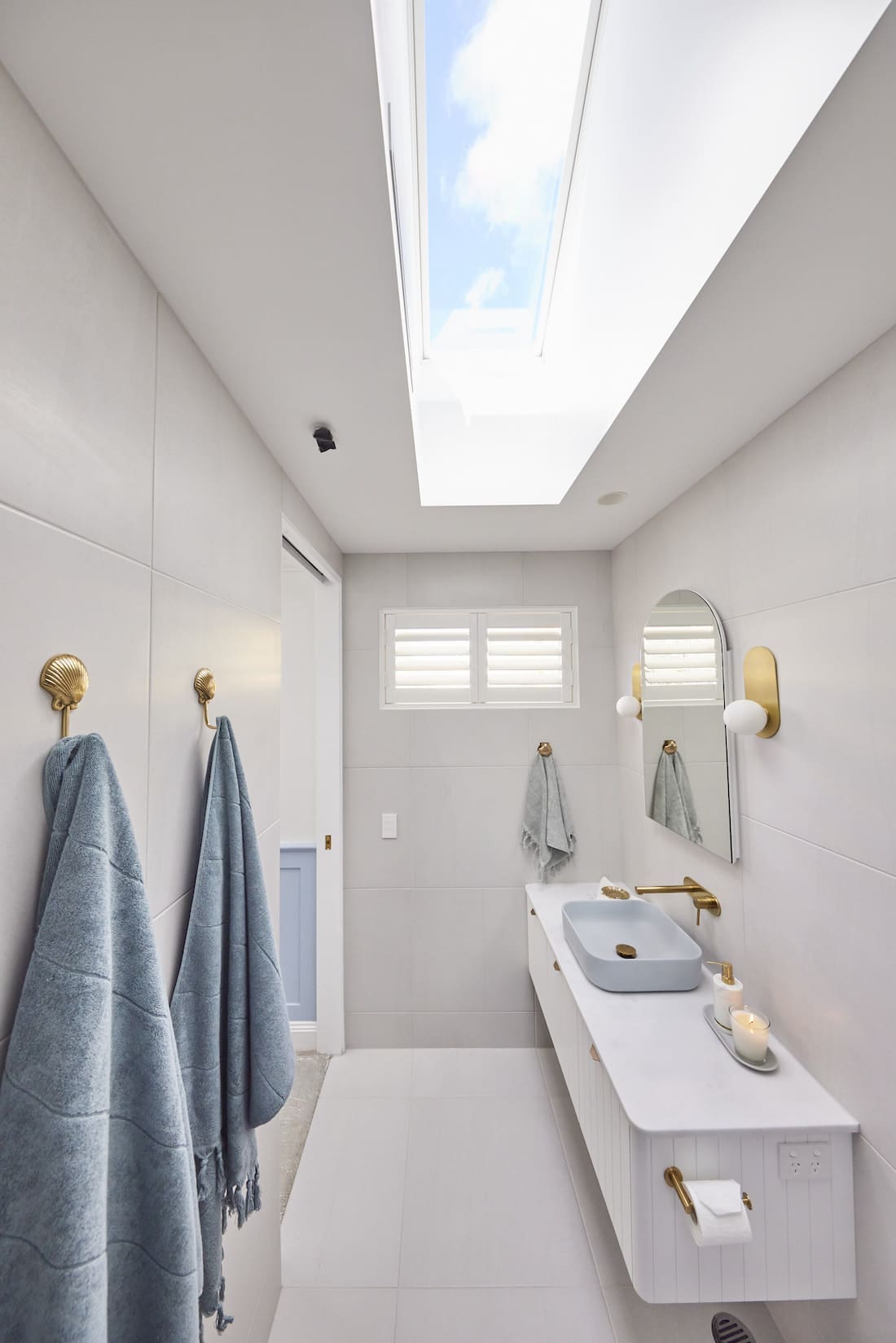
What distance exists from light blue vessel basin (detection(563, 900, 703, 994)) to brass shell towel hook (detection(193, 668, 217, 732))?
4.39 ft

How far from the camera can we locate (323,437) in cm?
140

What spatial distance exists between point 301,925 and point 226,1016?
70.0 inches

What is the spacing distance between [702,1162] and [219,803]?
47.1 inches

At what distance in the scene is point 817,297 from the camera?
3.15 feet

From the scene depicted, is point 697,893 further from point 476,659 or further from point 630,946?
point 476,659

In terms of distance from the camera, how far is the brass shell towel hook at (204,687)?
3.37 feet

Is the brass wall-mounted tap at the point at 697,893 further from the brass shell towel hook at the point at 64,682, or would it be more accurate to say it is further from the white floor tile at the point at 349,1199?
the brass shell towel hook at the point at 64,682

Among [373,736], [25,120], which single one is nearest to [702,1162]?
[373,736]

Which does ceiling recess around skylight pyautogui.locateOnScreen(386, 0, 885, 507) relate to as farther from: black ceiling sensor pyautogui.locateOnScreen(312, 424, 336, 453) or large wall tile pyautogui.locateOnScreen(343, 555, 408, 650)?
large wall tile pyautogui.locateOnScreen(343, 555, 408, 650)

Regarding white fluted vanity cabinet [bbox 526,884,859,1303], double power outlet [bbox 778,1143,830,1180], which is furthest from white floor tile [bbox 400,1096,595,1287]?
double power outlet [bbox 778,1143,830,1180]

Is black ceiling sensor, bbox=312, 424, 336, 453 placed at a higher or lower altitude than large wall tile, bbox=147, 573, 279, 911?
higher

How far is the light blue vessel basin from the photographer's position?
1656mm

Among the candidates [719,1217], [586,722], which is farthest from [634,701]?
[719,1217]

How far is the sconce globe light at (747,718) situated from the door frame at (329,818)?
1.61m
